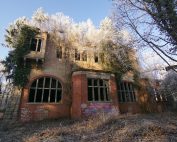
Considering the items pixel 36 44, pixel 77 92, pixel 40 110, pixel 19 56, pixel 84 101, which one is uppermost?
pixel 36 44

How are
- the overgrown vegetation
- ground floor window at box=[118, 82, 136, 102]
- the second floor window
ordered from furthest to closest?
ground floor window at box=[118, 82, 136, 102] < the second floor window < the overgrown vegetation

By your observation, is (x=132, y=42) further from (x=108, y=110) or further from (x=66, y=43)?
(x=66, y=43)

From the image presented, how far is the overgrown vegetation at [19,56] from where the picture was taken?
15984 millimetres

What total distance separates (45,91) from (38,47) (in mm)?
4735

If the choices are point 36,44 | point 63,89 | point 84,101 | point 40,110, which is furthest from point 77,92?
point 36,44

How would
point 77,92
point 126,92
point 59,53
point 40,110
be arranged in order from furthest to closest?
point 126,92 → point 59,53 → point 77,92 → point 40,110

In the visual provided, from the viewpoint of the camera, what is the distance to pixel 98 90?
Answer: 17.3 m

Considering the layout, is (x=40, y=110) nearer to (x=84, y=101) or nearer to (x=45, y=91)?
(x=45, y=91)

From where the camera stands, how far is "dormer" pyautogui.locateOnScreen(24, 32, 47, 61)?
1694 cm

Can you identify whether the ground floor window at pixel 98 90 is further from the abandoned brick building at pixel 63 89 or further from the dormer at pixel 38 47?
the dormer at pixel 38 47

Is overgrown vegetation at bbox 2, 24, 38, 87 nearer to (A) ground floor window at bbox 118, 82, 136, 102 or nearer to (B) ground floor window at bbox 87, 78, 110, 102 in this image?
(B) ground floor window at bbox 87, 78, 110, 102

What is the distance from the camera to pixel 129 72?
68.6 feet

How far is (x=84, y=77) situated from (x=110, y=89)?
301cm

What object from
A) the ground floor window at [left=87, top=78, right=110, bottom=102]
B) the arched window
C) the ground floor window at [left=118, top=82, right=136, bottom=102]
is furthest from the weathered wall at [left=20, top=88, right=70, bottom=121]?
the ground floor window at [left=118, top=82, right=136, bottom=102]
